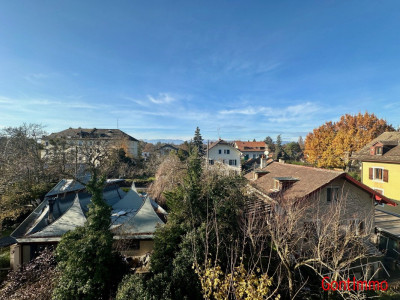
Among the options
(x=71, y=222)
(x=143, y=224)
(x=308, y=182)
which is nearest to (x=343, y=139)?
(x=308, y=182)

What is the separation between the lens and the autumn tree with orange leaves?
3344 centimetres

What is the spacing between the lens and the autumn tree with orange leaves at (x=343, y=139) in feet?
110

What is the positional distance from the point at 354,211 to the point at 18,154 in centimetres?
3523

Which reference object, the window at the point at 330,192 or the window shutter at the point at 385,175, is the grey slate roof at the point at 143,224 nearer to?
the window at the point at 330,192

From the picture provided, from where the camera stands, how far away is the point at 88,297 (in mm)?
6660

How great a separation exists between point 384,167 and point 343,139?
676 inches

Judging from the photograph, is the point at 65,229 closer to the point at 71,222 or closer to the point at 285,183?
the point at 71,222

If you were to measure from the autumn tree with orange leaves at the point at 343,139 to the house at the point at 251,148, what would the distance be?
25.7 metres

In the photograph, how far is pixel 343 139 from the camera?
3406 centimetres

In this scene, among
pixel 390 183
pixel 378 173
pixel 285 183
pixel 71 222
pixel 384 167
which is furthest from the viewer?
pixel 378 173

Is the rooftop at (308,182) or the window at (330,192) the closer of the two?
the rooftop at (308,182)

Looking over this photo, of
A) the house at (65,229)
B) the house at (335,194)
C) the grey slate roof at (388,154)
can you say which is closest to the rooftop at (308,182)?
the house at (335,194)

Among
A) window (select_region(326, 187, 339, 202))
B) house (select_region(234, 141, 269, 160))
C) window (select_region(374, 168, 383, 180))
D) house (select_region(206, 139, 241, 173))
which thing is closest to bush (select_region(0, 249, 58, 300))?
window (select_region(326, 187, 339, 202))

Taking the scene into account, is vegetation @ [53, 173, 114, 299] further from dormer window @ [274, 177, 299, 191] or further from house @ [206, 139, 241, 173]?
house @ [206, 139, 241, 173]
